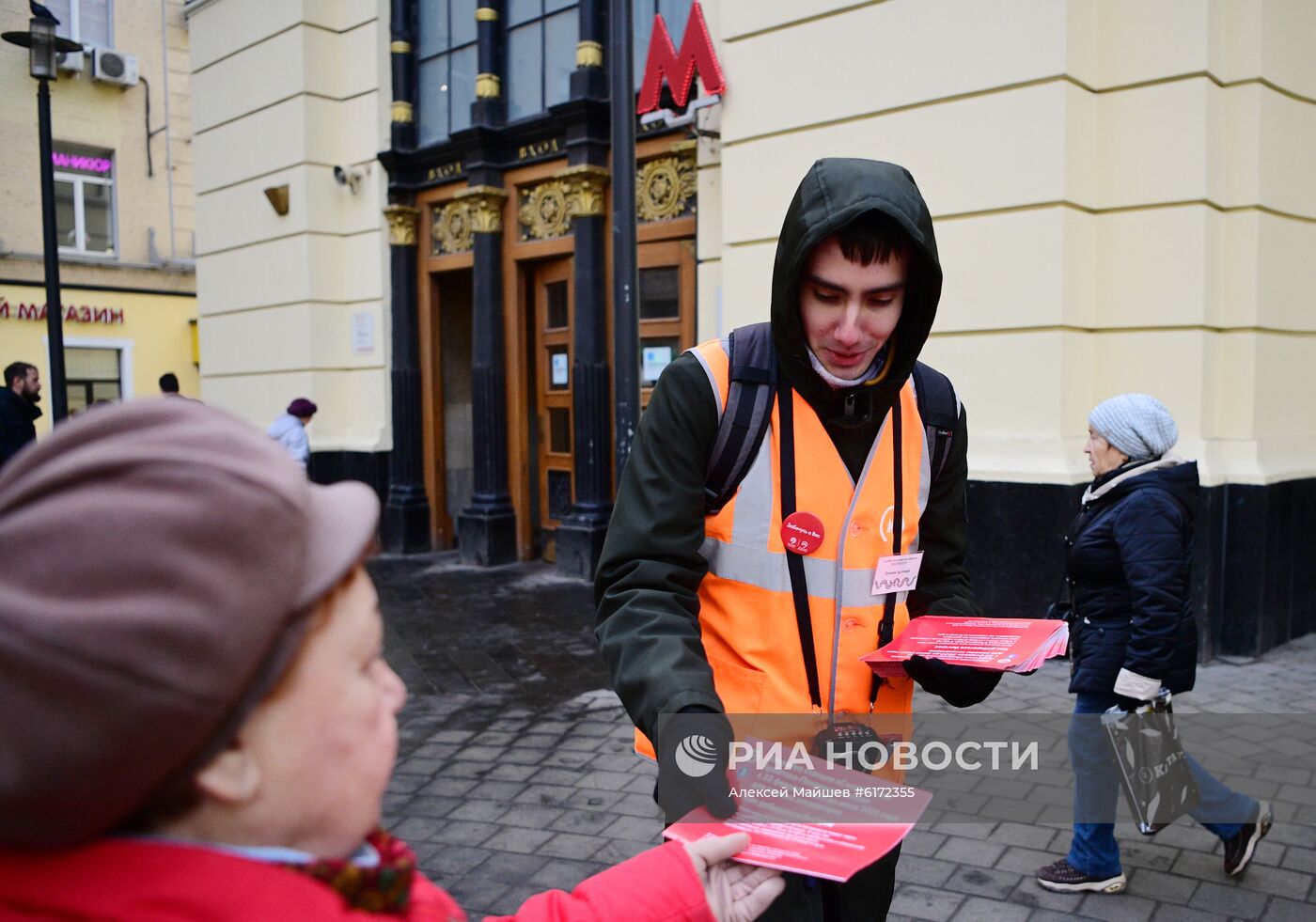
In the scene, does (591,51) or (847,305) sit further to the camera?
(591,51)

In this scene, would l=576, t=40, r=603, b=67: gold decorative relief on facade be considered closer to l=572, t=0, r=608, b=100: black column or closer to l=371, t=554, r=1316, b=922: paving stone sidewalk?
l=572, t=0, r=608, b=100: black column

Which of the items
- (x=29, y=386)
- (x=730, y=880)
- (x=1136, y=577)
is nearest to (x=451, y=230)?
(x=29, y=386)

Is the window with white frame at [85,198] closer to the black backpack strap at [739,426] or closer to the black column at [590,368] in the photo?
the black column at [590,368]

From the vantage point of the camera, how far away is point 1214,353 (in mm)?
5871

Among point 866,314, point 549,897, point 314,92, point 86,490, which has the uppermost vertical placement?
point 314,92

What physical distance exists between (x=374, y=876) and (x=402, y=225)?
1022 cm

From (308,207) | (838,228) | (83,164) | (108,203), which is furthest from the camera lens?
(108,203)

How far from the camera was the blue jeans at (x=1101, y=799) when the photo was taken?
338 centimetres

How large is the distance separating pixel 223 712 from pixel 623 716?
4700 millimetres

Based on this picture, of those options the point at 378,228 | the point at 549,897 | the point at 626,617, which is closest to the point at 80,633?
the point at 549,897

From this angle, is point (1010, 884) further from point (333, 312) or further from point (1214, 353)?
point (333, 312)

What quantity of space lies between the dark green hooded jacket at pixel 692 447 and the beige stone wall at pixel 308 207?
9.25 metres

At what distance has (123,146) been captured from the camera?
20.5 meters

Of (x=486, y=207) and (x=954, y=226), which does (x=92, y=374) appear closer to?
(x=486, y=207)
